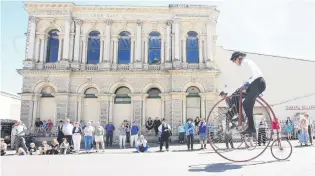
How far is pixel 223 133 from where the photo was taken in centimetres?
826

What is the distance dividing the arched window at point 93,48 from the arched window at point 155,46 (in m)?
5.29

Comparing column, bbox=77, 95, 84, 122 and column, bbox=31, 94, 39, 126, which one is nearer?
column, bbox=31, 94, 39, 126

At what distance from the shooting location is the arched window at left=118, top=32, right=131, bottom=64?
1114 inches

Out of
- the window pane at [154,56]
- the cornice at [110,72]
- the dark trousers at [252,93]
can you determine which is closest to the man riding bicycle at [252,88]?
the dark trousers at [252,93]

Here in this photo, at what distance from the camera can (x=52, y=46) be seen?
2831 cm

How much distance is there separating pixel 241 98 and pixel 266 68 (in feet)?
87.8

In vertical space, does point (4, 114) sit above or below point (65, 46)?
below

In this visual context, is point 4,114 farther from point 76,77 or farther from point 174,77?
point 174,77

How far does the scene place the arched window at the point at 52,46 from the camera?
2815cm

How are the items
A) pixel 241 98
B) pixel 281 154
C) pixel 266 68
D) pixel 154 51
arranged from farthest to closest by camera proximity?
pixel 266 68 → pixel 154 51 → pixel 281 154 → pixel 241 98

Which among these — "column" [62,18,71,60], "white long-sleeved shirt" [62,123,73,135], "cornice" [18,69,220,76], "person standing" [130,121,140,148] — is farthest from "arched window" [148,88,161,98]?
"white long-sleeved shirt" [62,123,73,135]

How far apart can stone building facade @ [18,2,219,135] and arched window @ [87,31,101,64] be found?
106mm

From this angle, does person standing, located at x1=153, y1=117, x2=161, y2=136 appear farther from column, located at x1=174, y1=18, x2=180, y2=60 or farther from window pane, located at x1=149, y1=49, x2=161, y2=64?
column, located at x1=174, y1=18, x2=180, y2=60

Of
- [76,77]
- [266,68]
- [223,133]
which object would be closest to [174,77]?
[76,77]
